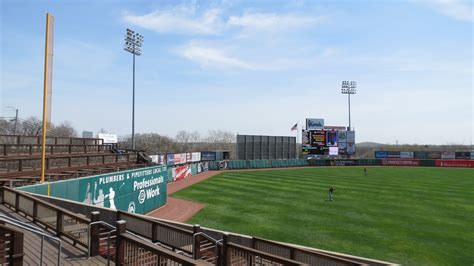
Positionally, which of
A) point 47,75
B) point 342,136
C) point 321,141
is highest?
point 47,75

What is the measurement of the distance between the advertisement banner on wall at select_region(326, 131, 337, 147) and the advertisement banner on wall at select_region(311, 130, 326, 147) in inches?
31.1

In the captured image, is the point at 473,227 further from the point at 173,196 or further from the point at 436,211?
the point at 173,196

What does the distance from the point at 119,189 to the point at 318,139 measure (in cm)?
5542

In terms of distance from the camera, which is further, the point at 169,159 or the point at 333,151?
the point at 333,151

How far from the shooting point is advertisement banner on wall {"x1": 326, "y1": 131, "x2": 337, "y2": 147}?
7238 centimetres

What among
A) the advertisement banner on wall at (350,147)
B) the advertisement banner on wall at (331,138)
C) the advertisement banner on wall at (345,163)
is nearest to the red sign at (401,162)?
the advertisement banner on wall at (345,163)

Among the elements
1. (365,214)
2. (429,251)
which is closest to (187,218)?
(365,214)

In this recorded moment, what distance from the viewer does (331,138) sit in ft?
240

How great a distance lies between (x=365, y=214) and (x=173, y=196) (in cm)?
1743

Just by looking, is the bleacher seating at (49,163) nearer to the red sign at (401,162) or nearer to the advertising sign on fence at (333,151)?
the advertising sign on fence at (333,151)

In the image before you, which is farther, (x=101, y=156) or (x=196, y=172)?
(x=196, y=172)

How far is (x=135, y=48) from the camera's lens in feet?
163

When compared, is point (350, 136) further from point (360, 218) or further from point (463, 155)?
point (360, 218)

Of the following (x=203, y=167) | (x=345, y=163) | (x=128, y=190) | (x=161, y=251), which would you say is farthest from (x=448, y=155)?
(x=161, y=251)
